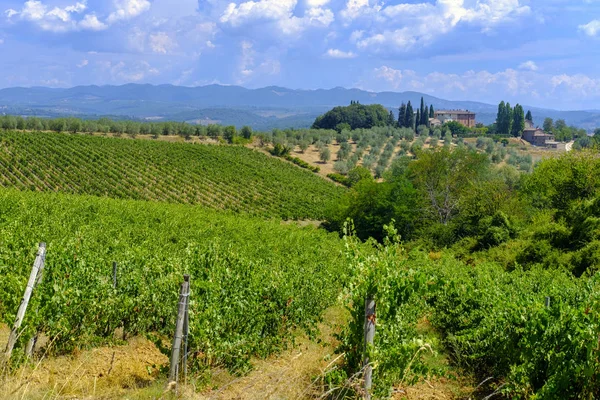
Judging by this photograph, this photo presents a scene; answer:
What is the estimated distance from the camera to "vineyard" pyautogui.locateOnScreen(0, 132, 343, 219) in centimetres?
5678

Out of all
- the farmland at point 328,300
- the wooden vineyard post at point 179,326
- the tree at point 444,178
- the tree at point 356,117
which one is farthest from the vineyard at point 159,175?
the tree at point 356,117

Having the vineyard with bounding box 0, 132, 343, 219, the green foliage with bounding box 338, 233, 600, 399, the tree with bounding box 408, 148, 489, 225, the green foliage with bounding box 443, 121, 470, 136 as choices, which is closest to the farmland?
the green foliage with bounding box 338, 233, 600, 399

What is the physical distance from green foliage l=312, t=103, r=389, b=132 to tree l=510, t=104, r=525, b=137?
41.1 metres

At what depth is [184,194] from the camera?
196ft

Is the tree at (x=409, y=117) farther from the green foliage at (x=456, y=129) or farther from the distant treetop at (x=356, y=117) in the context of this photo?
the green foliage at (x=456, y=129)

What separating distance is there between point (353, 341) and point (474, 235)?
102 ft

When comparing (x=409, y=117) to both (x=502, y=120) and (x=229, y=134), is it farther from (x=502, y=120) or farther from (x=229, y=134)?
(x=229, y=134)

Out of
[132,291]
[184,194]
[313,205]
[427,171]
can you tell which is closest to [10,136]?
[184,194]

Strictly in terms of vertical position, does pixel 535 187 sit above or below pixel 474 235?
above

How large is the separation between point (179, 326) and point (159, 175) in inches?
2442

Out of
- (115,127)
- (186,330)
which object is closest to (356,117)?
(115,127)

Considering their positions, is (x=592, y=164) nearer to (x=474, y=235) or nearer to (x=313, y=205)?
(x=474, y=235)

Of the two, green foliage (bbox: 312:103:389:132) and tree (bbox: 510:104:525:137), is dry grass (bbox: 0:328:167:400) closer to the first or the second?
green foliage (bbox: 312:103:389:132)

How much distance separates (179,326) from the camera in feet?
20.5
